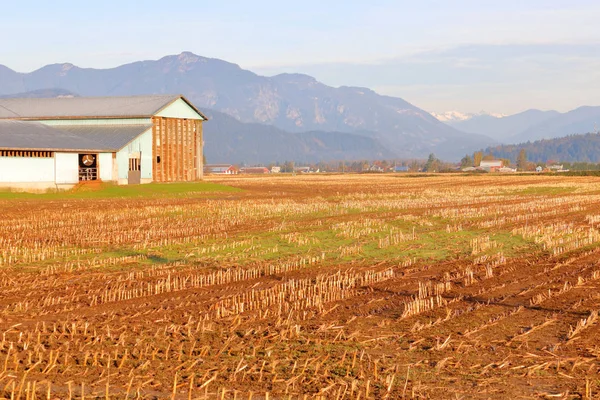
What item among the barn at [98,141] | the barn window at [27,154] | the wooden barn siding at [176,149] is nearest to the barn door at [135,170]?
the barn at [98,141]

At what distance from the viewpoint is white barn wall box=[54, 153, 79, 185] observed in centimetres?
4891

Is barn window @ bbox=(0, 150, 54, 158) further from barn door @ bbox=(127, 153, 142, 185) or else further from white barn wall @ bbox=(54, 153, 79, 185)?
barn door @ bbox=(127, 153, 142, 185)

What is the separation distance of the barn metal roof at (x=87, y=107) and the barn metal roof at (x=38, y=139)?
7.02 m

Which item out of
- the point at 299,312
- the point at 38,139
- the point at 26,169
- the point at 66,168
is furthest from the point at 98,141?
the point at 299,312

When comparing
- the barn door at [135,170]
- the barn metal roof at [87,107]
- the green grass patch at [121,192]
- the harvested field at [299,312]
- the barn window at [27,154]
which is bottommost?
the harvested field at [299,312]

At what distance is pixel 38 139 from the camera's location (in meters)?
49.7

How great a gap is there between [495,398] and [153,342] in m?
4.68

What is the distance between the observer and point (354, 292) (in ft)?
49.4

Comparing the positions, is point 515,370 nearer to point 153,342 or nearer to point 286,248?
point 153,342

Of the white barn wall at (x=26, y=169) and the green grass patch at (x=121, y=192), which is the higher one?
the white barn wall at (x=26, y=169)

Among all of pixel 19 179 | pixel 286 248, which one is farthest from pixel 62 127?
pixel 286 248

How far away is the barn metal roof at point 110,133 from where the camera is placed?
184ft

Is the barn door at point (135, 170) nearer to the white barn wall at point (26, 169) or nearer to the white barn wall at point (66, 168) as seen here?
the white barn wall at point (66, 168)

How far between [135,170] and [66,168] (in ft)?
28.2
